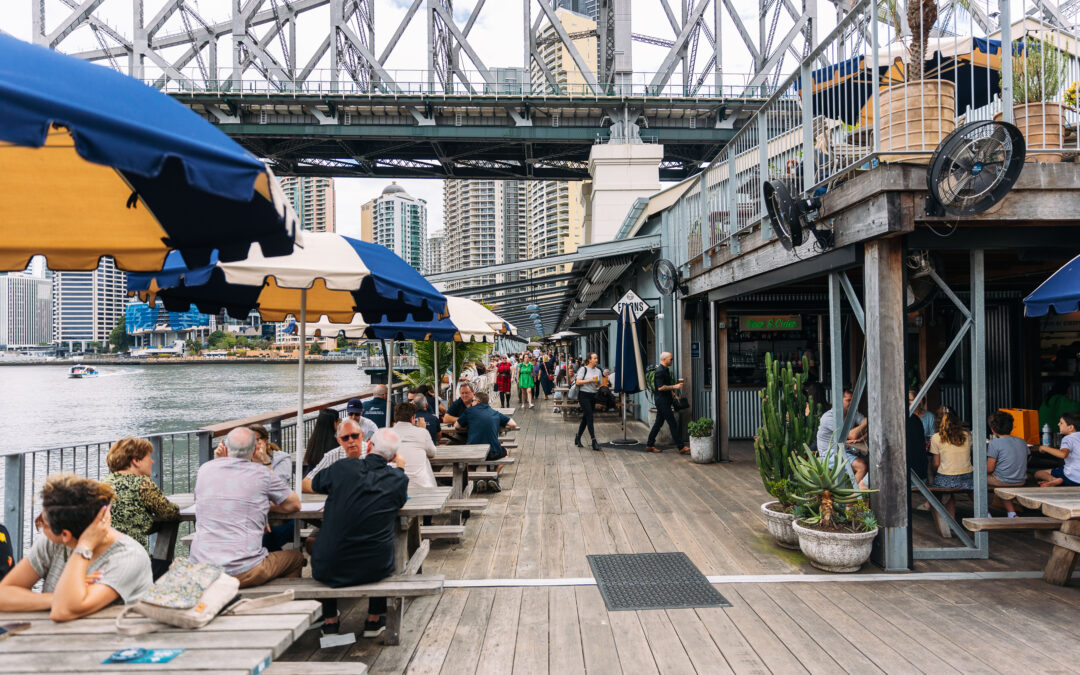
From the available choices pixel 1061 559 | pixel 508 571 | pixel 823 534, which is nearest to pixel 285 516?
pixel 508 571

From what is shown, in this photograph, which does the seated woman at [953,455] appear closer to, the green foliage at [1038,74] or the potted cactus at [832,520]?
the potted cactus at [832,520]

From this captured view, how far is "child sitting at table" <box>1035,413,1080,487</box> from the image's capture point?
5.17m

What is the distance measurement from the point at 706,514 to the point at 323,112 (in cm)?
3122

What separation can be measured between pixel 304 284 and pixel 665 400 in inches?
294

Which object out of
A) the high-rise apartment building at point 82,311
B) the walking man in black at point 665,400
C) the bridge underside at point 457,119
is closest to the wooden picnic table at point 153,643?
the walking man in black at point 665,400

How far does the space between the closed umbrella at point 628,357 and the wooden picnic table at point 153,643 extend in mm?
8720

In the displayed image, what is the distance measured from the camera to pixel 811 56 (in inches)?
214

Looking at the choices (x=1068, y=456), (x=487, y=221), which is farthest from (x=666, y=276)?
(x=487, y=221)

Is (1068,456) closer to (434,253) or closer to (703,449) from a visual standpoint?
(703,449)

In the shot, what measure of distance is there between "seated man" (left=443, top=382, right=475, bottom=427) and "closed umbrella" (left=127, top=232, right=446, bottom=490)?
255cm

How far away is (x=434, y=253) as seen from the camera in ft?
380

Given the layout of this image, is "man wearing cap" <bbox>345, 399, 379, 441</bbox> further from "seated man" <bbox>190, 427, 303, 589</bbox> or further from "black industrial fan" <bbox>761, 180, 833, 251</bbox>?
"black industrial fan" <bbox>761, 180, 833, 251</bbox>

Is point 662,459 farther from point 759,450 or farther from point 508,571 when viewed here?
point 508,571

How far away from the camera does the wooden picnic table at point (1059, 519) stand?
4016mm
